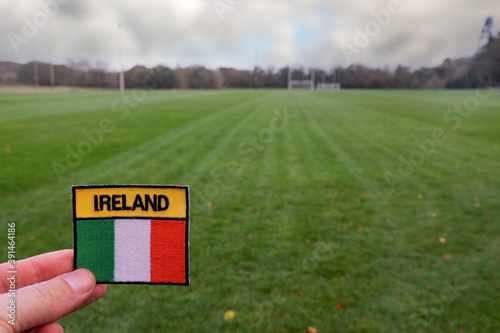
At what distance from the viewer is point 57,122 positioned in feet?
58.7

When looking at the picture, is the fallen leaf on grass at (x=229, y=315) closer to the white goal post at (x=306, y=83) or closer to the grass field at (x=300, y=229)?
the grass field at (x=300, y=229)

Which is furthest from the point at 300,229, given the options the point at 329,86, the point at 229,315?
the point at 329,86

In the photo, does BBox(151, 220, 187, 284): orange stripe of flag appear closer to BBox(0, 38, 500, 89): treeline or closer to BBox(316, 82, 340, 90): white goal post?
BBox(0, 38, 500, 89): treeline

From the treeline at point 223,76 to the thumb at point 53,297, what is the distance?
8342 mm

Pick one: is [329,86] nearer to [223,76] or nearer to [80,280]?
[223,76]

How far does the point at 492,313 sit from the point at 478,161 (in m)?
7.93

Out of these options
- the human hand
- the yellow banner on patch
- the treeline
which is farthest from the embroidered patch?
Result: the treeline

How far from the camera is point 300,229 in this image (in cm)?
552

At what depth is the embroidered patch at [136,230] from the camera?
1.16 metres

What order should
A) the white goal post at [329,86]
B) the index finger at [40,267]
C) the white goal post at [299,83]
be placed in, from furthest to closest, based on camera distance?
the white goal post at [299,83] → the white goal post at [329,86] → the index finger at [40,267]

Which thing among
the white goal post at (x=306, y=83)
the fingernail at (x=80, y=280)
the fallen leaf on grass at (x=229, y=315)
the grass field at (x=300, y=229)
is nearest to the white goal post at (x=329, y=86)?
the white goal post at (x=306, y=83)

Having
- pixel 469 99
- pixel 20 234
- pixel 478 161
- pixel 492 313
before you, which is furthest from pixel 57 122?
pixel 469 99

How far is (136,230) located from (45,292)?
0.37 meters

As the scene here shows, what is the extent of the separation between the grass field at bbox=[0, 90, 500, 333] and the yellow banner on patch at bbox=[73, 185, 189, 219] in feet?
8.49
